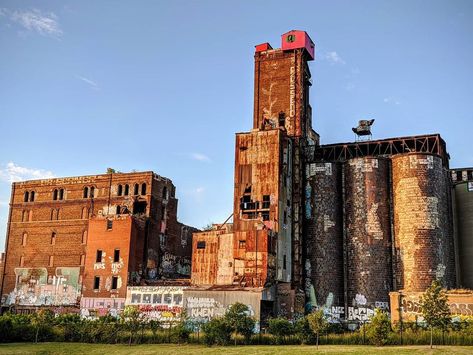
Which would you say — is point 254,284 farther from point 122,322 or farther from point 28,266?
point 28,266

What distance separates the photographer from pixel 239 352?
30672 mm

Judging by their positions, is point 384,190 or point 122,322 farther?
point 384,190

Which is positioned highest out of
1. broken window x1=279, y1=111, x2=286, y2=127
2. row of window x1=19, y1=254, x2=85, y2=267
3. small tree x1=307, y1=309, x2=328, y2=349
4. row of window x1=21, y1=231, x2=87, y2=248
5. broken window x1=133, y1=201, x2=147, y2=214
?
broken window x1=279, y1=111, x2=286, y2=127

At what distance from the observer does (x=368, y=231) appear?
4822 centimetres

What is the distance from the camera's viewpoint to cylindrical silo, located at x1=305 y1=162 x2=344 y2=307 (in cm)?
4847

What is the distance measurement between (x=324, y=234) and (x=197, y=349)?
2029 centimetres

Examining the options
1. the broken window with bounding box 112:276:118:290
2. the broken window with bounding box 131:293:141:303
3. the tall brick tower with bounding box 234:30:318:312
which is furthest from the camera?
the broken window with bounding box 112:276:118:290

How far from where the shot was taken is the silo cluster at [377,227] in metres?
45.9

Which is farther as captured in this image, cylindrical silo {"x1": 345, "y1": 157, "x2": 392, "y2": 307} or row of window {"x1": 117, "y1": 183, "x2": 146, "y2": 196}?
row of window {"x1": 117, "y1": 183, "x2": 146, "y2": 196}

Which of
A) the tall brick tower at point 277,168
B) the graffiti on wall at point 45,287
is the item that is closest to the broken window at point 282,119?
the tall brick tower at point 277,168

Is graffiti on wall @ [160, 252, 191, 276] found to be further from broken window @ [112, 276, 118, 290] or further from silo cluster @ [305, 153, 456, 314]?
silo cluster @ [305, 153, 456, 314]

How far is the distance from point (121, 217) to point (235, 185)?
13232 millimetres

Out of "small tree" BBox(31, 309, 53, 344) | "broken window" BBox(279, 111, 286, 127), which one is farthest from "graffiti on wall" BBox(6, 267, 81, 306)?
"broken window" BBox(279, 111, 286, 127)

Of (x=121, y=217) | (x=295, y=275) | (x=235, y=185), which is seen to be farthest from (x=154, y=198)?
(x=295, y=275)
